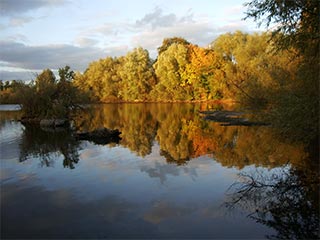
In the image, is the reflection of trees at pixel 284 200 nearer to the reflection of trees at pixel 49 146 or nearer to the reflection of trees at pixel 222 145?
the reflection of trees at pixel 222 145

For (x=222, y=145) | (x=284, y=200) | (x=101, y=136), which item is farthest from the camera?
(x=101, y=136)

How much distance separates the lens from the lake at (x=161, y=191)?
823cm

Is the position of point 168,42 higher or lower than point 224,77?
higher

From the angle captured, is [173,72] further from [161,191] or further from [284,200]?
[284,200]

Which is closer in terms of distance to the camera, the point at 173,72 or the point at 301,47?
→ the point at 301,47

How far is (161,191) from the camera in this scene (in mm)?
11203

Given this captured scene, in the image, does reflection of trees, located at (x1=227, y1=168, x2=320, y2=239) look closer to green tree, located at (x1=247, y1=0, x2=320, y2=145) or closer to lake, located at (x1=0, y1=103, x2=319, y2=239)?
lake, located at (x1=0, y1=103, x2=319, y2=239)

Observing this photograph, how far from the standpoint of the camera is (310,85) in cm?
1091

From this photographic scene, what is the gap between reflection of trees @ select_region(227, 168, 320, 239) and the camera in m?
8.07

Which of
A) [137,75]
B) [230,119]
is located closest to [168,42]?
[137,75]

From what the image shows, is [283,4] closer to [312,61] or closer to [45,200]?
[312,61]

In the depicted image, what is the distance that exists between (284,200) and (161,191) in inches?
152

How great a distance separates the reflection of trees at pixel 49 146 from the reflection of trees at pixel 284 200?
8.02 meters

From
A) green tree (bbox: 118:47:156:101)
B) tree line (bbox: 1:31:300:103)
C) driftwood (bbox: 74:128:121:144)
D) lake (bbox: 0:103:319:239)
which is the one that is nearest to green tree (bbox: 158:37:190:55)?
tree line (bbox: 1:31:300:103)
